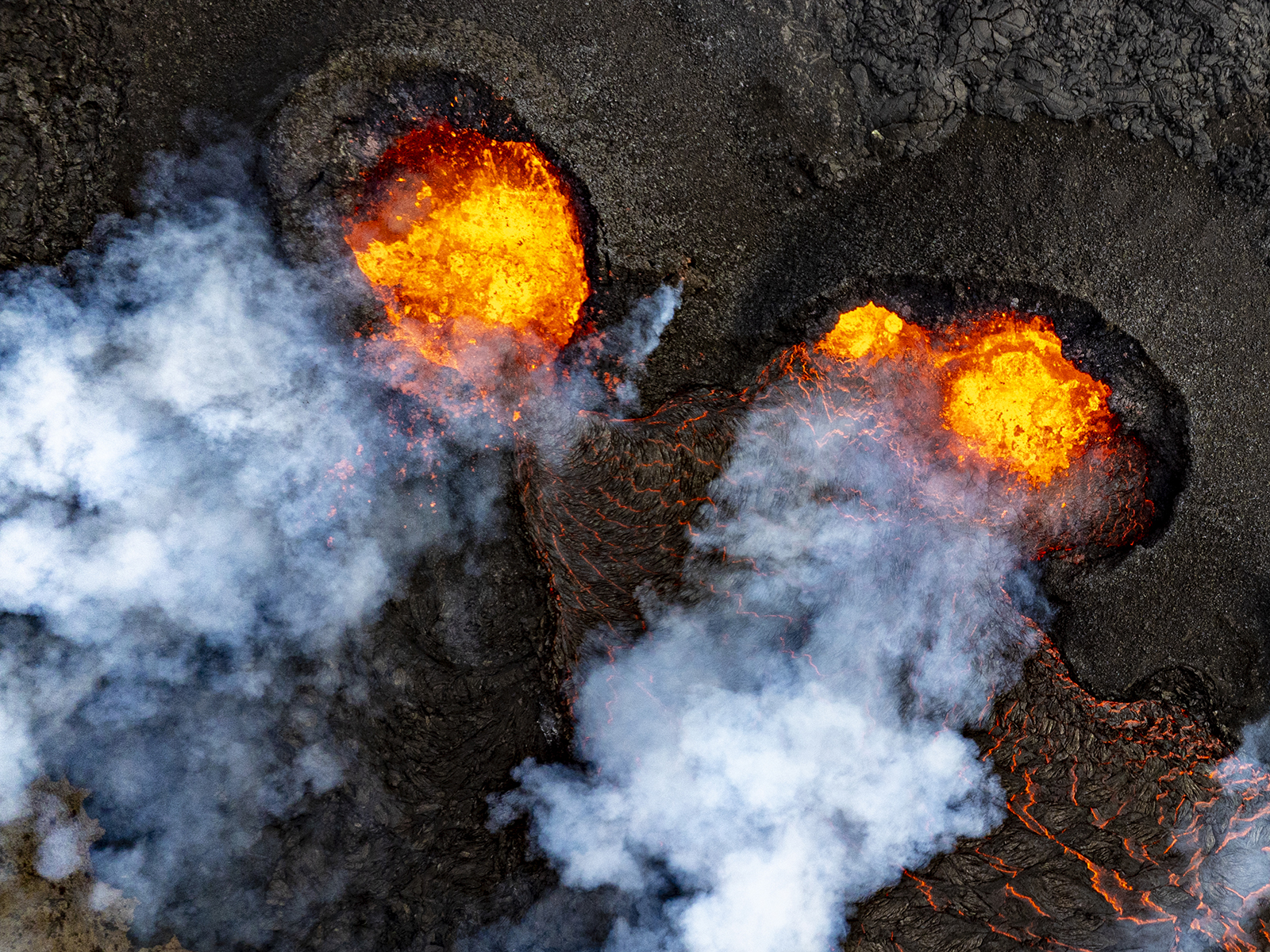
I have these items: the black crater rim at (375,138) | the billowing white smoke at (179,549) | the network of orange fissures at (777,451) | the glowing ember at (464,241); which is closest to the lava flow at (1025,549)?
the network of orange fissures at (777,451)

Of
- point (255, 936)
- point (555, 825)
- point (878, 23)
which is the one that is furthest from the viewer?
point (878, 23)

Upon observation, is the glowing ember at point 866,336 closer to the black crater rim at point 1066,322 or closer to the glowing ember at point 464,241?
the black crater rim at point 1066,322

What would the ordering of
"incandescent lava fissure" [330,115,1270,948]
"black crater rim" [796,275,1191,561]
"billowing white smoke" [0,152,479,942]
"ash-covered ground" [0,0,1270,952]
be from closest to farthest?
"billowing white smoke" [0,152,479,942] < "ash-covered ground" [0,0,1270,952] < "incandescent lava fissure" [330,115,1270,948] < "black crater rim" [796,275,1191,561]

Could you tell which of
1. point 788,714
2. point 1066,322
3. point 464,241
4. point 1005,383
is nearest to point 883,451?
point 1005,383

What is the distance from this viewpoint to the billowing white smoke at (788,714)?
3.60 meters

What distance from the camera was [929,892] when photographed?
3684mm

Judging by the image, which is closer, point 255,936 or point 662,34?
point 255,936

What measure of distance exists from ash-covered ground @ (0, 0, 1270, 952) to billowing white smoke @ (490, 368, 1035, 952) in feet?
0.92

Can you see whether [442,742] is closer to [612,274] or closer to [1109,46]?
[612,274]

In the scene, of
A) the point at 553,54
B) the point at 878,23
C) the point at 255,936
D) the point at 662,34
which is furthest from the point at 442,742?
the point at 878,23

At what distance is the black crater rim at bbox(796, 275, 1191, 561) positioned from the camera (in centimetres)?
378

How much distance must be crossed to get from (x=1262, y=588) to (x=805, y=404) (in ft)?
9.78

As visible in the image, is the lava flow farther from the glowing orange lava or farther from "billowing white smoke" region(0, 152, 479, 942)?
"billowing white smoke" region(0, 152, 479, 942)

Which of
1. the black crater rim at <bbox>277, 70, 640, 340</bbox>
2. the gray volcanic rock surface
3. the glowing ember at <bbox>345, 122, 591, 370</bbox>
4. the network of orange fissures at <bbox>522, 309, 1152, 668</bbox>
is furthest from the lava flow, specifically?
the gray volcanic rock surface
